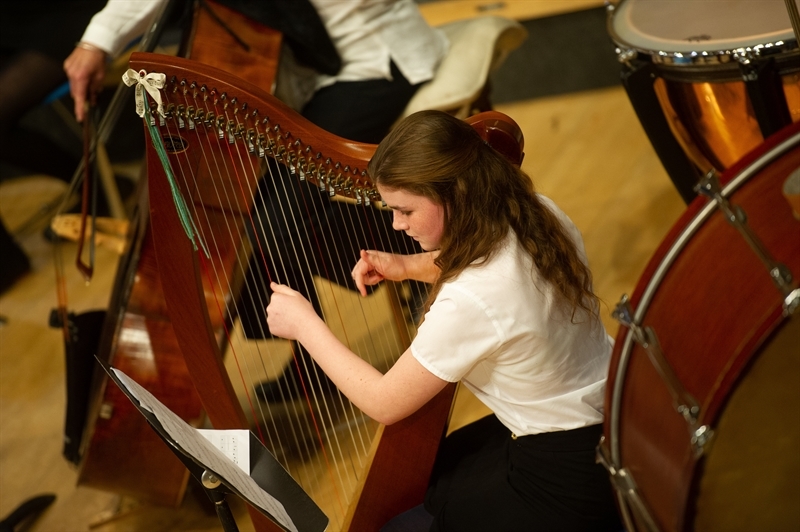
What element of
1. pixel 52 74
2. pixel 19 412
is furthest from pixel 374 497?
pixel 52 74

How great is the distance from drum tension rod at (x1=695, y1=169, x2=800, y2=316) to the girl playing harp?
364 mm

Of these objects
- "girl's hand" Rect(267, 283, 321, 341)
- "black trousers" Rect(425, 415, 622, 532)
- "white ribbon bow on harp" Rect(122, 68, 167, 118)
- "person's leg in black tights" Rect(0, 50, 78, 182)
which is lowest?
"black trousers" Rect(425, 415, 622, 532)

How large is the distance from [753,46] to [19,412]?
243 centimetres

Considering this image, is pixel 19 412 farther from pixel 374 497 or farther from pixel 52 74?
pixel 374 497

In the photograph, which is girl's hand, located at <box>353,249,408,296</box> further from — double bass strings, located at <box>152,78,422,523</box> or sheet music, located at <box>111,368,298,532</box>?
sheet music, located at <box>111,368,298,532</box>

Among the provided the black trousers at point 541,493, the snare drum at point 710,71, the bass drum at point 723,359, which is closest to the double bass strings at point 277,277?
the black trousers at point 541,493

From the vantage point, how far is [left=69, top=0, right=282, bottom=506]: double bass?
6.80 ft

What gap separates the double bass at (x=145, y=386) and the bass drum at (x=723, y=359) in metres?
1.30

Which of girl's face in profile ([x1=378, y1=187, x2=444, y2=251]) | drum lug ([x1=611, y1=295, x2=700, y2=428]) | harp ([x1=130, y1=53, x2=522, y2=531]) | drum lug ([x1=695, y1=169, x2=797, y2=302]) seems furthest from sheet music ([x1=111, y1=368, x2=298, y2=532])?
drum lug ([x1=695, y1=169, x2=797, y2=302])

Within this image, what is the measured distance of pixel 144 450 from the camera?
6.88ft

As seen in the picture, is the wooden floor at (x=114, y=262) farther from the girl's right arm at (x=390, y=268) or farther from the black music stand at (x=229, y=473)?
the black music stand at (x=229, y=473)

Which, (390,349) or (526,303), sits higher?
(526,303)

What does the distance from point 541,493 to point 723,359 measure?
0.53 metres

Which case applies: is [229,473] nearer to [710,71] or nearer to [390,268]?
[390,268]
